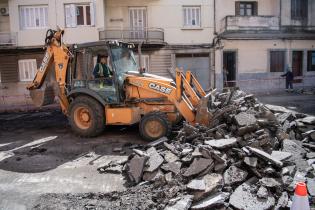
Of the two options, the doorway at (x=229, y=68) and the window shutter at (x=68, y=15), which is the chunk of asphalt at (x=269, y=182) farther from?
the doorway at (x=229, y=68)

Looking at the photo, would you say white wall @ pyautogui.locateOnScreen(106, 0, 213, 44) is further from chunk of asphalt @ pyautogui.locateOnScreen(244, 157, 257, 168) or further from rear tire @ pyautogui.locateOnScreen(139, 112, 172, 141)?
chunk of asphalt @ pyautogui.locateOnScreen(244, 157, 257, 168)

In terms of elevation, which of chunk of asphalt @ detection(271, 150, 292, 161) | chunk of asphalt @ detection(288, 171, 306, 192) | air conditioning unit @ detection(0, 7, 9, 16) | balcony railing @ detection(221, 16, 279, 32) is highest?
air conditioning unit @ detection(0, 7, 9, 16)

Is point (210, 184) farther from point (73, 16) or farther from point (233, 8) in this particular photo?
point (233, 8)

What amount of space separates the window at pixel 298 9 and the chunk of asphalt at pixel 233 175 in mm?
21753

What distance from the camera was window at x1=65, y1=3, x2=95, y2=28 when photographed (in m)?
20.1

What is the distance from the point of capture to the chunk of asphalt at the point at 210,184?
5086mm

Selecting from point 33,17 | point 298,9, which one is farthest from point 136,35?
point 298,9

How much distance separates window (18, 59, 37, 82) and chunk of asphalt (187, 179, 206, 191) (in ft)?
59.6

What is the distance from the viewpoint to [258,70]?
2342 centimetres

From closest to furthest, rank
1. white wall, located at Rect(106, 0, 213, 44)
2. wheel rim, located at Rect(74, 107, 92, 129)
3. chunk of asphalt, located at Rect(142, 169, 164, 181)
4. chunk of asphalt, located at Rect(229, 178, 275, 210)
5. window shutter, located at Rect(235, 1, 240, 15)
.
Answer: chunk of asphalt, located at Rect(229, 178, 275, 210) → chunk of asphalt, located at Rect(142, 169, 164, 181) → wheel rim, located at Rect(74, 107, 92, 129) → white wall, located at Rect(106, 0, 213, 44) → window shutter, located at Rect(235, 1, 240, 15)

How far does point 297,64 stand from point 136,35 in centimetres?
1341

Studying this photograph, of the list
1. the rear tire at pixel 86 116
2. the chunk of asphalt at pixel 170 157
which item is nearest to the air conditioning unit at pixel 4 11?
the rear tire at pixel 86 116

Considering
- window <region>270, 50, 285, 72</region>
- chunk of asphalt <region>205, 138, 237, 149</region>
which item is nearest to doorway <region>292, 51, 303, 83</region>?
window <region>270, 50, 285, 72</region>

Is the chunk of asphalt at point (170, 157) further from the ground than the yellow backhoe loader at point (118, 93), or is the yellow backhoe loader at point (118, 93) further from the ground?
the yellow backhoe loader at point (118, 93)
